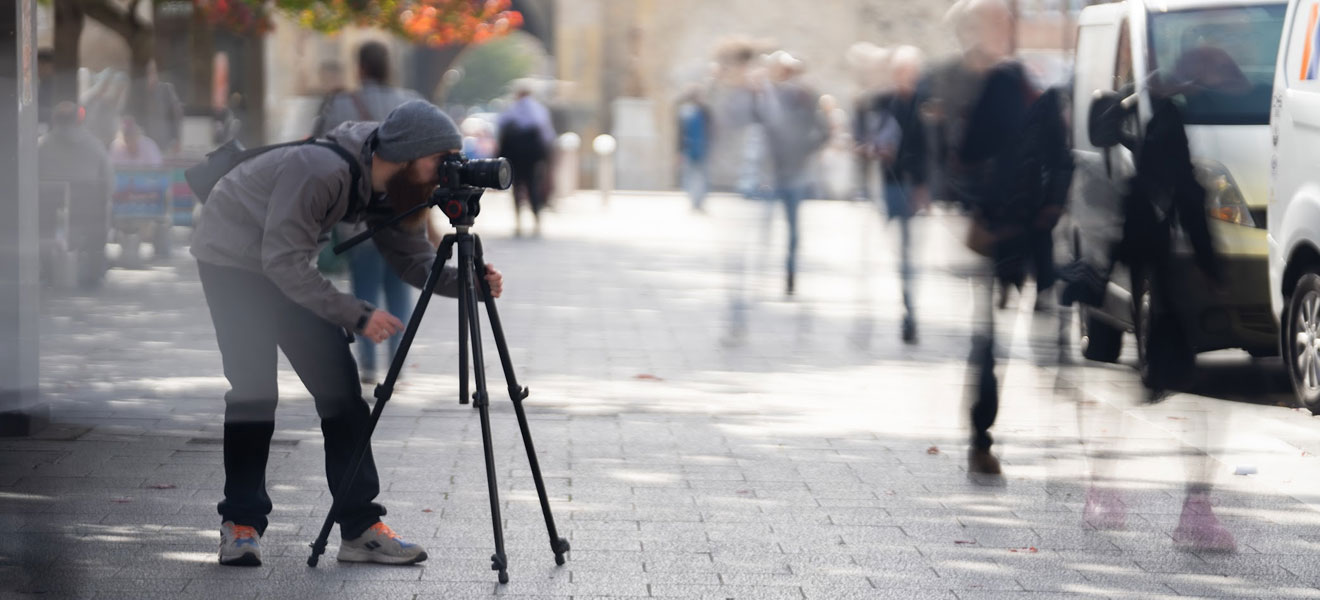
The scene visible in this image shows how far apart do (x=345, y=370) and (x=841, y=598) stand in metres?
1.58

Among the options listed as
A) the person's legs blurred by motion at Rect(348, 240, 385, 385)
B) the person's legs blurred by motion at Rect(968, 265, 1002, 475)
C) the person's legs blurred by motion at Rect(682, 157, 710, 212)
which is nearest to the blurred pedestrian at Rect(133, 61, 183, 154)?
the person's legs blurred by motion at Rect(682, 157, 710, 212)

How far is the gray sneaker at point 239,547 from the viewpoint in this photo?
5508 mm

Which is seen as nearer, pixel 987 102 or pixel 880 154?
pixel 987 102

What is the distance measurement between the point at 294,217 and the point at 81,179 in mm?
10798

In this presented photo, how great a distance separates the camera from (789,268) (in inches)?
580

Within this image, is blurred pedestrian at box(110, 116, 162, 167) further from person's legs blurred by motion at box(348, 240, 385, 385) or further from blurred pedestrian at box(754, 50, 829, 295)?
person's legs blurred by motion at box(348, 240, 385, 385)

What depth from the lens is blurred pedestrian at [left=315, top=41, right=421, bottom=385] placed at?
9406mm

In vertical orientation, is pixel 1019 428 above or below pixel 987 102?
below

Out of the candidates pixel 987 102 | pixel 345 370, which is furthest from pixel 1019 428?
pixel 345 370

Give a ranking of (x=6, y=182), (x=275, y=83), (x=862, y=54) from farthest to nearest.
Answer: (x=275, y=83) < (x=862, y=54) < (x=6, y=182)

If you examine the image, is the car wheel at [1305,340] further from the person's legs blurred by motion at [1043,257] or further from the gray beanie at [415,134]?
the gray beanie at [415,134]

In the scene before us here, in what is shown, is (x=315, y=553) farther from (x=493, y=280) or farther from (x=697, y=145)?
(x=697, y=145)

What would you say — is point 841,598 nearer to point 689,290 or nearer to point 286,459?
point 286,459

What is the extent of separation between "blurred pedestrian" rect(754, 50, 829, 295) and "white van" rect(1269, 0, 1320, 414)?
4336 millimetres
